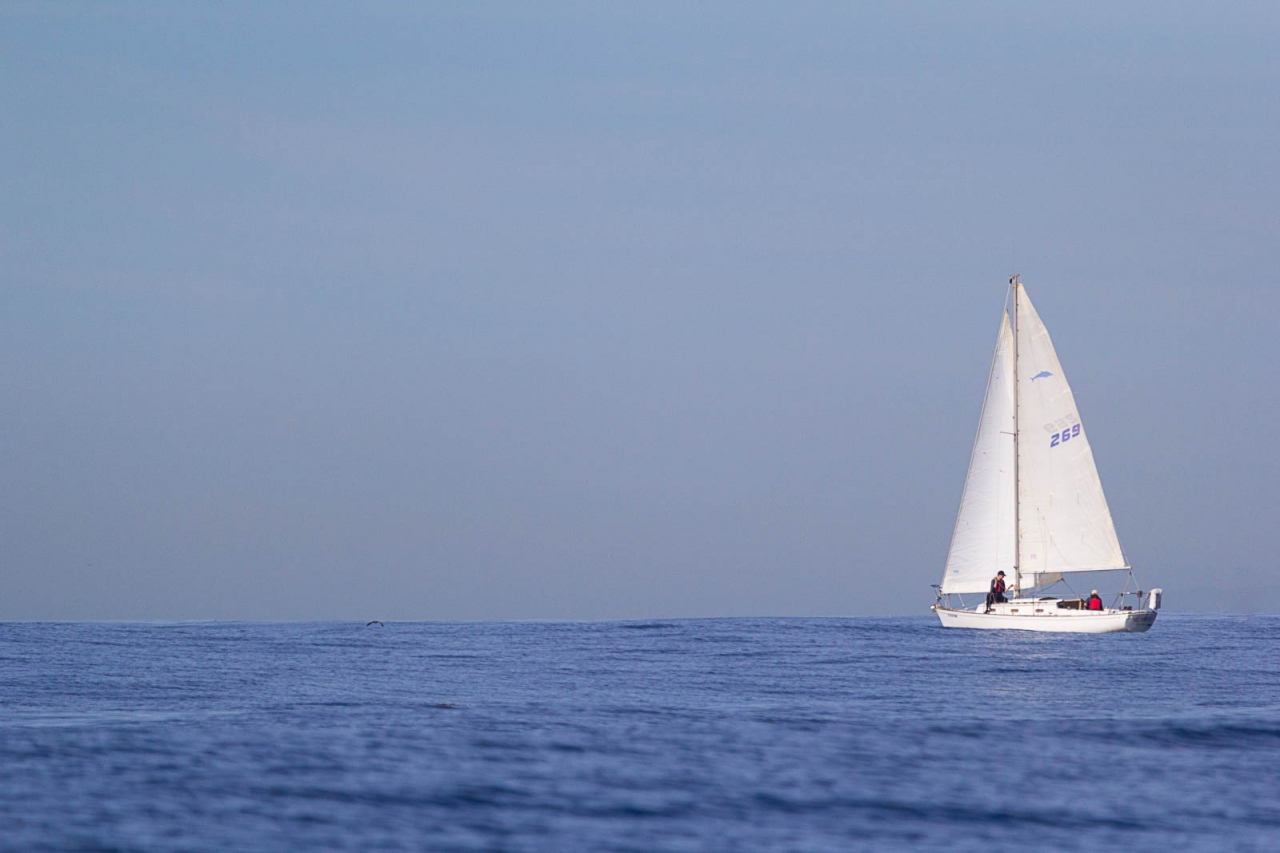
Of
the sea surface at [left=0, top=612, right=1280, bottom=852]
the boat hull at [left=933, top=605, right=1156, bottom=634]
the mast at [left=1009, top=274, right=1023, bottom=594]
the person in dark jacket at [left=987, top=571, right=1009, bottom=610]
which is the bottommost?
the sea surface at [left=0, top=612, right=1280, bottom=852]

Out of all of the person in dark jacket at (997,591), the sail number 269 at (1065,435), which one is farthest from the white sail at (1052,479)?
the person in dark jacket at (997,591)

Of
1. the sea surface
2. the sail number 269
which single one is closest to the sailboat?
the sail number 269

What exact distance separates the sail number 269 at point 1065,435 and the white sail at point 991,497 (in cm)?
208

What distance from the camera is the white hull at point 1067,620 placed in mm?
60219

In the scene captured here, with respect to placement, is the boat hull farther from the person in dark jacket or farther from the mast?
the mast

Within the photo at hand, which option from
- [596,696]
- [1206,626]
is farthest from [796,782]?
[1206,626]

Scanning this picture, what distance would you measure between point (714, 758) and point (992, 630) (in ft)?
146

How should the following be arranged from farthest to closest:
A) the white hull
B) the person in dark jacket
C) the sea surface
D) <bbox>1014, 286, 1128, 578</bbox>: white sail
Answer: <bbox>1014, 286, 1128, 578</bbox>: white sail
the person in dark jacket
the white hull
the sea surface

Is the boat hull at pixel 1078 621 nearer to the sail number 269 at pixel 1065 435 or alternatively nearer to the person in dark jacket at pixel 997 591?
the person in dark jacket at pixel 997 591

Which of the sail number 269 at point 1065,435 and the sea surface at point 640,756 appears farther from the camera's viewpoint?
the sail number 269 at point 1065,435

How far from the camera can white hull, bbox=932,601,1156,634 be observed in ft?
198

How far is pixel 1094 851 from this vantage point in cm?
1511

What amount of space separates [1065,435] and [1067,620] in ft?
34.1

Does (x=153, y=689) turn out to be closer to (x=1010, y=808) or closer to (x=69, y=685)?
(x=69, y=685)
